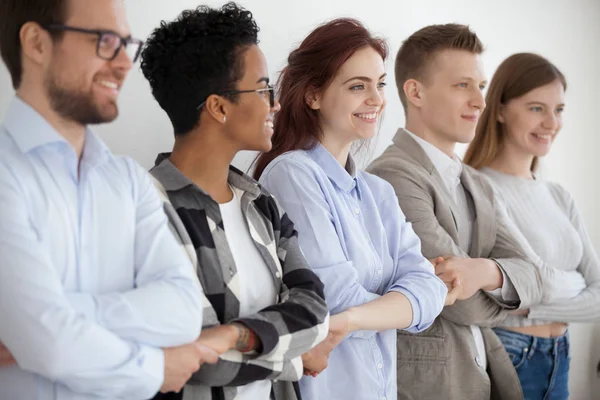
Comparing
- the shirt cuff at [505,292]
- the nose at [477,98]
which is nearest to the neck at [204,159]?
the shirt cuff at [505,292]

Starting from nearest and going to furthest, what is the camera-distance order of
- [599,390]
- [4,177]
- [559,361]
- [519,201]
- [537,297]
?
1. [4,177]
2. [537,297]
3. [559,361]
4. [519,201]
5. [599,390]

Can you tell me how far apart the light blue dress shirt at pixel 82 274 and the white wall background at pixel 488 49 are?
58cm

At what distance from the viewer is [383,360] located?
87.0 inches

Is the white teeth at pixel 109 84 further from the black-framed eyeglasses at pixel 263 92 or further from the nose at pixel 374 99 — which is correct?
the nose at pixel 374 99

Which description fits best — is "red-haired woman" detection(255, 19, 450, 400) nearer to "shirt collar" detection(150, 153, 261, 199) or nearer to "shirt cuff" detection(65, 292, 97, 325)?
"shirt collar" detection(150, 153, 261, 199)

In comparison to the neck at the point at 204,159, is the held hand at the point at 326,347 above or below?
below

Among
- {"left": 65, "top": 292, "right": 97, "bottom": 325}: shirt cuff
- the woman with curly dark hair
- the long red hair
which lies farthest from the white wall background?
{"left": 65, "top": 292, "right": 97, "bottom": 325}: shirt cuff

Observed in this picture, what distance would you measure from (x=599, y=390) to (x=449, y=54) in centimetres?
253

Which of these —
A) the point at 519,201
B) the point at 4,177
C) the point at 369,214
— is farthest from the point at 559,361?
the point at 4,177

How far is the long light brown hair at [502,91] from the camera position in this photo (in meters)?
3.27

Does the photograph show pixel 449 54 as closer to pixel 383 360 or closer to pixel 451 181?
pixel 451 181

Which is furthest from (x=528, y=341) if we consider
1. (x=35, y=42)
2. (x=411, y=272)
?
(x=35, y=42)

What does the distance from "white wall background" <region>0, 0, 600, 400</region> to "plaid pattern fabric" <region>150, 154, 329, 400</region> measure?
49cm

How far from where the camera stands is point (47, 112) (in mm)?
1482
